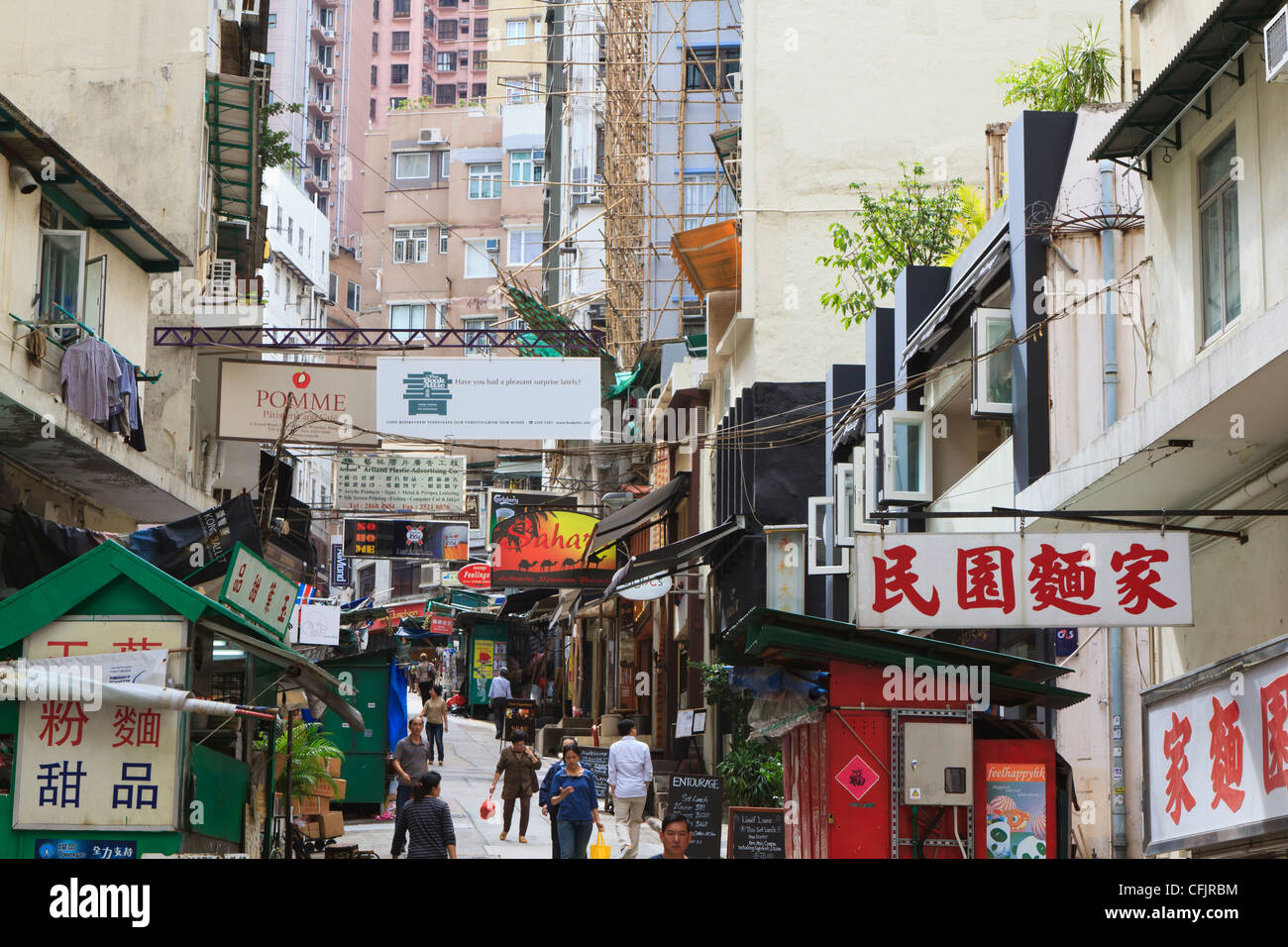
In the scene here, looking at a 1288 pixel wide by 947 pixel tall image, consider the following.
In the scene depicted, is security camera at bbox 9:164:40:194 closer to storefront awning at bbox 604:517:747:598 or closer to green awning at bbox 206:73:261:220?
green awning at bbox 206:73:261:220

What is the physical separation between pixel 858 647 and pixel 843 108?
1583 cm

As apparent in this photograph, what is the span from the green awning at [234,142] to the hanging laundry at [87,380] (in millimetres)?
8508

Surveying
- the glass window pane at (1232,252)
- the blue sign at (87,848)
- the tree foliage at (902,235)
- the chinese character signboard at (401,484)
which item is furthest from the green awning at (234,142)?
the glass window pane at (1232,252)

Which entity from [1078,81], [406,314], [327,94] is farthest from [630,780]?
[327,94]

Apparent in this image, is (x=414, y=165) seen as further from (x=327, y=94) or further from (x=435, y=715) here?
(x=435, y=715)

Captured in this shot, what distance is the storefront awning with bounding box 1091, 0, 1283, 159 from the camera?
9.87 m

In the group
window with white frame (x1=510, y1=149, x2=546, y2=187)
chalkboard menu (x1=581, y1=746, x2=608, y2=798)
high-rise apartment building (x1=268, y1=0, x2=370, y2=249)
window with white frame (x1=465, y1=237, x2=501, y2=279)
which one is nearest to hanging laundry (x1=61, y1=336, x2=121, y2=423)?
chalkboard menu (x1=581, y1=746, x2=608, y2=798)

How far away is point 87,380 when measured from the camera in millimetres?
17844

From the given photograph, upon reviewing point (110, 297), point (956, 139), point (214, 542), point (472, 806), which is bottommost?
point (472, 806)

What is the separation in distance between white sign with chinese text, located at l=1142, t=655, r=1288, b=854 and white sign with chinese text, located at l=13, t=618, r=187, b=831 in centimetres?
625

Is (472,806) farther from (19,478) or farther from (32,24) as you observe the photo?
(32,24)

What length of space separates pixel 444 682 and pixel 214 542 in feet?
174
